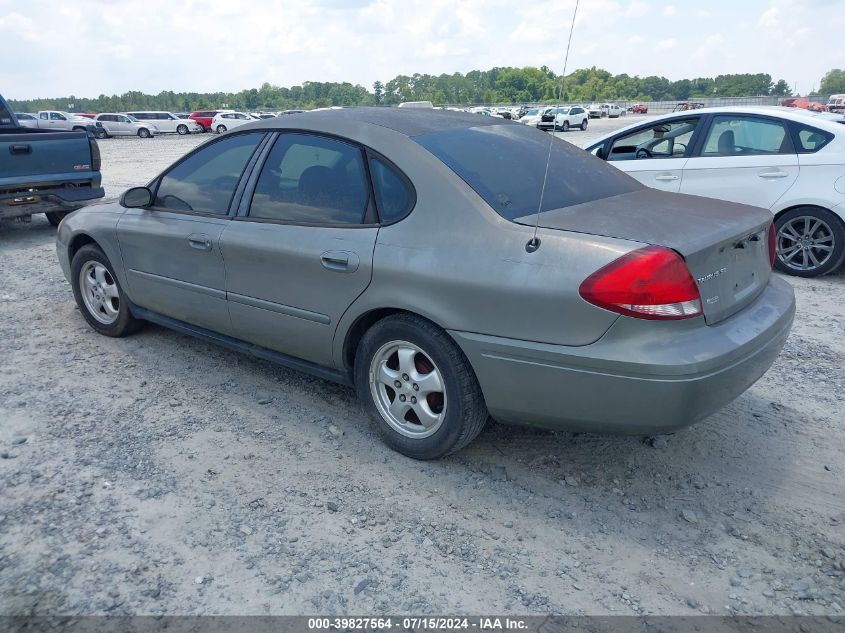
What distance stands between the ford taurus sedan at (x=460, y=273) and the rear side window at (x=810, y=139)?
12.3 feet

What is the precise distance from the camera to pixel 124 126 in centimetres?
4172

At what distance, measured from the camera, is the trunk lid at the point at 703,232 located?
278 centimetres

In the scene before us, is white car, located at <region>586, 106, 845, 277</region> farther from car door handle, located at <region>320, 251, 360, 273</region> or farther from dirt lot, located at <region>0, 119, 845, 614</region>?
car door handle, located at <region>320, 251, 360, 273</region>

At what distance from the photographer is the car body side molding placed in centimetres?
364

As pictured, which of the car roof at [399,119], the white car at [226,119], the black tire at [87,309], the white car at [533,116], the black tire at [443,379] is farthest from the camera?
the white car at [226,119]

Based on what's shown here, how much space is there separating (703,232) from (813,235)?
14.6ft

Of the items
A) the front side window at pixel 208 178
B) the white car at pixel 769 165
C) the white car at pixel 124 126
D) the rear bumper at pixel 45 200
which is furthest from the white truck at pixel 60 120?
the front side window at pixel 208 178

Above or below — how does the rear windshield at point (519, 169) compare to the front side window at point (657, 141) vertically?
above

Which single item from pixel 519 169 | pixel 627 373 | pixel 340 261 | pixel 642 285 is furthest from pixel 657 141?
pixel 627 373

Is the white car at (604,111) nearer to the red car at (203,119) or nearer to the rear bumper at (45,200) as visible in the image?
the red car at (203,119)

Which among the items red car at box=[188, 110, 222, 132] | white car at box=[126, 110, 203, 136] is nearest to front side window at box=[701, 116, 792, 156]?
white car at box=[126, 110, 203, 136]

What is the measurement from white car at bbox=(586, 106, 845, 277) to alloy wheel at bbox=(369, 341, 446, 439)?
4835 mm

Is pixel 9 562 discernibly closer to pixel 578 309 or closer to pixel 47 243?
pixel 578 309

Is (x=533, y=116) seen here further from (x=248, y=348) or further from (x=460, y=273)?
(x=460, y=273)
